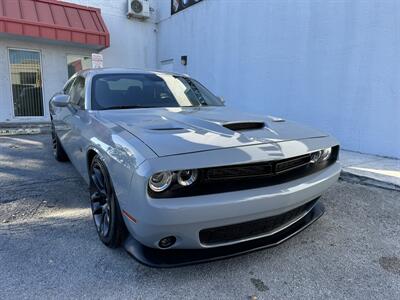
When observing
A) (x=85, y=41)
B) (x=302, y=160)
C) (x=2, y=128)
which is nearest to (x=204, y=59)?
(x=85, y=41)

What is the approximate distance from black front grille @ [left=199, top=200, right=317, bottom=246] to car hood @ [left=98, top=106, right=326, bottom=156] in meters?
0.53

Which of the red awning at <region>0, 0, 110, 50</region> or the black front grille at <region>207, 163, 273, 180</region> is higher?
the red awning at <region>0, 0, 110, 50</region>

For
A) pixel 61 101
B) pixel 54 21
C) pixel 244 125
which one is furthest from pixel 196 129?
pixel 54 21

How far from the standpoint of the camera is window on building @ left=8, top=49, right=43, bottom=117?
31.1ft

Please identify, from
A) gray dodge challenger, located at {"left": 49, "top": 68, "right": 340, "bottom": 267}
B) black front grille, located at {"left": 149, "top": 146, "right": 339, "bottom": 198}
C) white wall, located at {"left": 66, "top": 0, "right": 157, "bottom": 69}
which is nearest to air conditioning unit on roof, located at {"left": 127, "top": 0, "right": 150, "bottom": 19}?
white wall, located at {"left": 66, "top": 0, "right": 157, "bottom": 69}

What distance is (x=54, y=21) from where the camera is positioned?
8852 millimetres

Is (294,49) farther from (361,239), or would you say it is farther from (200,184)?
(200,184)

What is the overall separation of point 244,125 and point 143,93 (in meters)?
1.36

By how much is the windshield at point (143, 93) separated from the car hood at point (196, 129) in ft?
0.82

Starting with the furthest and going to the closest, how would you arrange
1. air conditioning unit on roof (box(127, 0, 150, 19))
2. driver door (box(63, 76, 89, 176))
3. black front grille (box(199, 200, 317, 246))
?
air conditioning unit on roof (box(127, 0, 150, 19))
driver door (box(63, 76, 89, 176))
black front grille (box(199, 200, 317, 246))

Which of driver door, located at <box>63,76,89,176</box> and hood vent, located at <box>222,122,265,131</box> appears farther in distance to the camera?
driver door, located at <box>63,76,89,176</box>

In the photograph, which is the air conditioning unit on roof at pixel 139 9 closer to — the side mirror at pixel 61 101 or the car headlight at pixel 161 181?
the side mirror at pixel 61 101

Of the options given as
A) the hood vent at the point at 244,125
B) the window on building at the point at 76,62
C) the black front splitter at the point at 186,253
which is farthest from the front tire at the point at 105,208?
the window on building at the point at 76,62

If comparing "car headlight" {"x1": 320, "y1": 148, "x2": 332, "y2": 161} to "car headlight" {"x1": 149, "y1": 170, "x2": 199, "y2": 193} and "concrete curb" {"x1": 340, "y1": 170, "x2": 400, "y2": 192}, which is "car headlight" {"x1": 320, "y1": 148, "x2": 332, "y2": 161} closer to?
"car headlight" {"x1": 149, "y1": 170, "x2": 199, "y2": 193}
